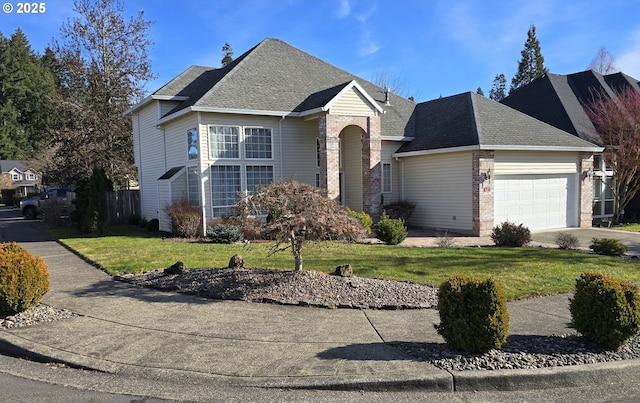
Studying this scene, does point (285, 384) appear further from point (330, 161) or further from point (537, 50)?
point (537, 50)

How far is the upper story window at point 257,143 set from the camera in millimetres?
17125

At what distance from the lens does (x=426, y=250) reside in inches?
488

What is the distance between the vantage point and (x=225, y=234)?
47.2ft

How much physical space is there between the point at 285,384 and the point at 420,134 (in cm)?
1728

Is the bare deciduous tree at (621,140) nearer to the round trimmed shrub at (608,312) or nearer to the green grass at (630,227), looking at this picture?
the green grass at (630,227)

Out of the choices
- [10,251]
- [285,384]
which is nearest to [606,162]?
[285,384]

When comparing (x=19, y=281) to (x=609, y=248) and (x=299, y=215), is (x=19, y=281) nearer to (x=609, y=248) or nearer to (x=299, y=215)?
(x=299, y=215)

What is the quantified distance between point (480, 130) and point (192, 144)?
36.8 ft

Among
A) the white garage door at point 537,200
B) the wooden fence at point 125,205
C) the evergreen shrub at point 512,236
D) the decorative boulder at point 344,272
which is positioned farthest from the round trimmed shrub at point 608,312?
the wooden fence at point 125,205

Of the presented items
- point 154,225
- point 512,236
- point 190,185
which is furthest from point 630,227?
point 154,225

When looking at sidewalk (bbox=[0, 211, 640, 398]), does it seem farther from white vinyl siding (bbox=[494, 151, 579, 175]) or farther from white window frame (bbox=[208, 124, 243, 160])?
white vinyl siding (bbox=[494, 151, 579, 175])

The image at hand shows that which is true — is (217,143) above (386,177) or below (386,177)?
above

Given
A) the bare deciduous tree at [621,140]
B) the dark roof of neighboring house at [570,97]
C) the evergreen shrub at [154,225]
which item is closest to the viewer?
the evergreen shrub at [154,225]

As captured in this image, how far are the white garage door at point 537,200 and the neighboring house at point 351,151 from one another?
0.04 m
